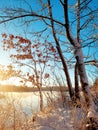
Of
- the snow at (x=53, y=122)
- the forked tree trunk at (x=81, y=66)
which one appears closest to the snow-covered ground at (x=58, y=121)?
the snow at (x=53, y=122)

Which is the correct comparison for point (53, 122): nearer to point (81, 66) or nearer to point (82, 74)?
point (82, 74)

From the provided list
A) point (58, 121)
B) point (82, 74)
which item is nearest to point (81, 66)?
point (82, 74)

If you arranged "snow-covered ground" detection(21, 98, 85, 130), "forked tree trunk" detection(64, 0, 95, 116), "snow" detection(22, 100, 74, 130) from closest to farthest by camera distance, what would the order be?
"snow-covered ground" detection(21, 98, 85, 130) < "snow" detection(22, 100, 74, 130) < "forked tree trunk" detection(64, 0, 95, 116)

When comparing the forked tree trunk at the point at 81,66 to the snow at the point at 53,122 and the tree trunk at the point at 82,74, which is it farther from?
the snow at the point at 53,122

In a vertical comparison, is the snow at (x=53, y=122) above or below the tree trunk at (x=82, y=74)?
below

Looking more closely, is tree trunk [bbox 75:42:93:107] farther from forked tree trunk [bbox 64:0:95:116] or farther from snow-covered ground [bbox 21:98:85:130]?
snow-covered ground [bbox 21:98:85:130]

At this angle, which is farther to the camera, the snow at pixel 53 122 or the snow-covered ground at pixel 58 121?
the snow at pixel 53 122

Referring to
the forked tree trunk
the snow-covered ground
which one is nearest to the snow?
the snow-covered ground

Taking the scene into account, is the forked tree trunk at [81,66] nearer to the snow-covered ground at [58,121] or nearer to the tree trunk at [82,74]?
the tree trunk at [82,74]

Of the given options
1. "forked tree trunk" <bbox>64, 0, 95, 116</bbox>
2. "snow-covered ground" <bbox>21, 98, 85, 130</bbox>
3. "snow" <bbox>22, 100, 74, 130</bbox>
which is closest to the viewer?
"snow-covered ground" <bbox>21, 98, 85, 130</bbox>

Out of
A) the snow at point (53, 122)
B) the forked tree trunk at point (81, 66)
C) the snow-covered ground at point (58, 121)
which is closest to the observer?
the snow-covered ground at point (58, 121)

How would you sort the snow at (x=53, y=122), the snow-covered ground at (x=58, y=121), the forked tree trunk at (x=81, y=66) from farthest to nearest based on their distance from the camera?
the forked tree trunk at (x=81, y=66) → the snow at (x=53, y=122) → the snow-covered ground at (x=58, y=121)

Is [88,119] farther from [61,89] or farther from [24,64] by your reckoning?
[24,64]

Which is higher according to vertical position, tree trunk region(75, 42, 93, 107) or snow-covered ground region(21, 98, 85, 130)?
tree trunk region(75, 42, 93, 107)
